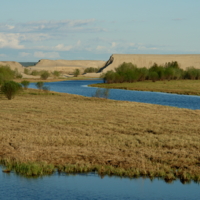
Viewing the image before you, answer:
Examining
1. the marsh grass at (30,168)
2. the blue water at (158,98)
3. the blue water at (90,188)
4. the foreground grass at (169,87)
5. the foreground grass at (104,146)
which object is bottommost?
the blue water at (90,188)

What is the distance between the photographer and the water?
10.2m

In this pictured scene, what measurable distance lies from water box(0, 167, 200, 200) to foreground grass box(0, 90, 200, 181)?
48 cm

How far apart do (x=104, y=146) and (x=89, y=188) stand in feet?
14.5

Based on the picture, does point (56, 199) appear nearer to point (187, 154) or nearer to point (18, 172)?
point (18, 172)

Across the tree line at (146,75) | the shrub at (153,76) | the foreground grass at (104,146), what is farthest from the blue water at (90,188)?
the shrub at (153,76)

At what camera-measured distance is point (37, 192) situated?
34.6 ft

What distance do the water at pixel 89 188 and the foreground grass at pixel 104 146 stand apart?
479 millimetres

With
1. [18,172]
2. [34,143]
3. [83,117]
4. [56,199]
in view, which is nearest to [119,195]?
[56,199]

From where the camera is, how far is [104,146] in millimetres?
15227

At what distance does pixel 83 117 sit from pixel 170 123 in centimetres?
574

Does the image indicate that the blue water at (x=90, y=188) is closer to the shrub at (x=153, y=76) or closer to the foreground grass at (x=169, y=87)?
the foreground grass at (x=169, y=87)

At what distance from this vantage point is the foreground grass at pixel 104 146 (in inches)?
488

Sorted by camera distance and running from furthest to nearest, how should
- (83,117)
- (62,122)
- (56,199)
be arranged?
(83,117), (62,122), (56,199)

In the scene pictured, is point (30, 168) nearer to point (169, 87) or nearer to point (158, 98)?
point (158, 98)
